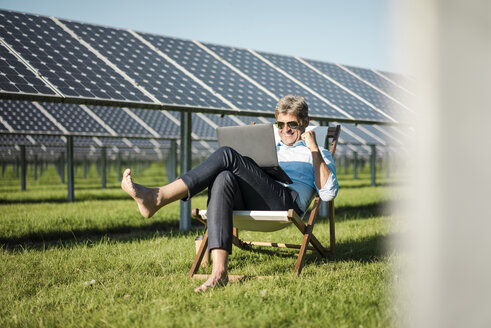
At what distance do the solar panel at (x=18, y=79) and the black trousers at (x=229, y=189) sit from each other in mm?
2448

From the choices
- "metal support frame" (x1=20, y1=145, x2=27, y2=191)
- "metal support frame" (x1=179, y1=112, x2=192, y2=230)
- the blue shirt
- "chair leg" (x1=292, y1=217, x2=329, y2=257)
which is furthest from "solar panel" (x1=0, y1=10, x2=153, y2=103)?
"metal support frame" (x1=20, y1=145, x2=27, y2=191)

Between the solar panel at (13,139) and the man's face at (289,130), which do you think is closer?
the man's face at (289,130)

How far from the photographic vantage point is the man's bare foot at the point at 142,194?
3410 mm

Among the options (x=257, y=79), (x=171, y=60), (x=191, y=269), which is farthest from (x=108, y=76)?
(x=191, y=269)

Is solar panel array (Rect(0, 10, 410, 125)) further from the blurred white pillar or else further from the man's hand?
the blurred white pillar

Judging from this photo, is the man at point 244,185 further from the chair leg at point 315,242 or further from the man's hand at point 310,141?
the chair leg at point 315,242

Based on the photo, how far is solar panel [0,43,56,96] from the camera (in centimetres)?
503

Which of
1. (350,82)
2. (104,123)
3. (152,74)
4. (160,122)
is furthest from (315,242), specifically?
(160,122)

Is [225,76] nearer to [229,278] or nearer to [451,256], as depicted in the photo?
[229,278]

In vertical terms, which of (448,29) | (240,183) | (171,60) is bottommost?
(240,183)

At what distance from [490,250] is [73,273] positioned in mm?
3476

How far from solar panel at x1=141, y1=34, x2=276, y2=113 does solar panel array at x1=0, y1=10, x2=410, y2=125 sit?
2cm

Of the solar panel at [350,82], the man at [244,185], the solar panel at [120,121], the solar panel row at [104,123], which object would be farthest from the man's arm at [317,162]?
the solar panel at [120,121]

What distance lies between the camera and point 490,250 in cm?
130
